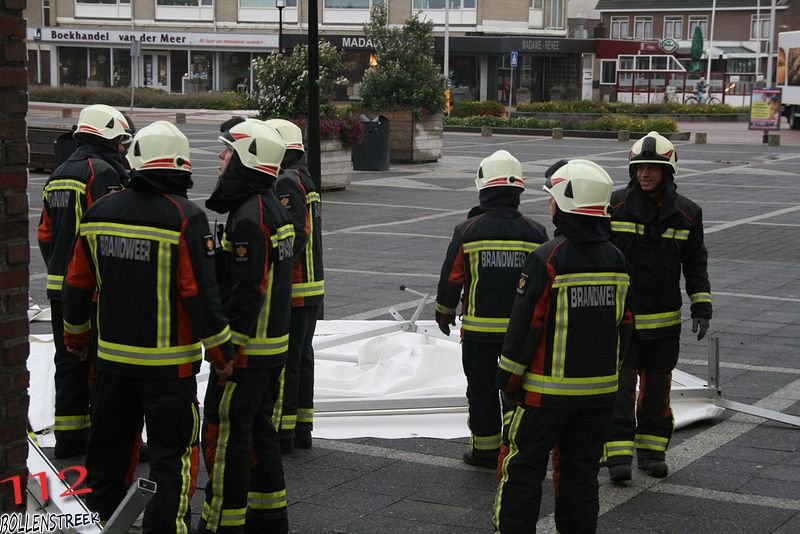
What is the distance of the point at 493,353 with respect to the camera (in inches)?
254

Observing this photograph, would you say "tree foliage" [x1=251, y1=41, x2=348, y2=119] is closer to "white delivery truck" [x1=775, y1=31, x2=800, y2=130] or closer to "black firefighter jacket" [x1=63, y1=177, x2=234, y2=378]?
"black firefighter jacket" [x1=63, y1=177, x2=234, y2=378]

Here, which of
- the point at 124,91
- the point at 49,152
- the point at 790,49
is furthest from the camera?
the point at 124,91

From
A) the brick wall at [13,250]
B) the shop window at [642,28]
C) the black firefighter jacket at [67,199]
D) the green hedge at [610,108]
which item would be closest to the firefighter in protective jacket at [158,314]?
the brick wall at [13,250]

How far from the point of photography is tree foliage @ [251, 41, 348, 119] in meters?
19.8

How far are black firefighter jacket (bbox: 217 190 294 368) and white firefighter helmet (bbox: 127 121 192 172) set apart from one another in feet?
1.32

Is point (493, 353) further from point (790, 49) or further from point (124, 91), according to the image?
point (124, 91)

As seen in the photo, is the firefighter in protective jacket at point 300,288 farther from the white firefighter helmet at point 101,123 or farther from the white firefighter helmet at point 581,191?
the white firefighter helmet at point 581,191

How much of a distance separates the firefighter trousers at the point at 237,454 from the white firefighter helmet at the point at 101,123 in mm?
2131

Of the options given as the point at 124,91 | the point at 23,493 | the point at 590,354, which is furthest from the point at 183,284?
the point at 124,91

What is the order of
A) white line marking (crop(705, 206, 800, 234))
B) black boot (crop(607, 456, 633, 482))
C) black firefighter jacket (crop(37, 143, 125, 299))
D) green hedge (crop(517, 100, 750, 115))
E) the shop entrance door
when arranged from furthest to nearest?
the shop entrance door, green hedge (crop(517, 100, 750, 115)), white line marking (crop(705, 206, 800, 234)), black firefighter jacket (crop(37, 143, 125, 299)), black boot (crop(607, 456, 633, 482))

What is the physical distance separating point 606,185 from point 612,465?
194cm

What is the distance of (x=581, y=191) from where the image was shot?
17.0ft

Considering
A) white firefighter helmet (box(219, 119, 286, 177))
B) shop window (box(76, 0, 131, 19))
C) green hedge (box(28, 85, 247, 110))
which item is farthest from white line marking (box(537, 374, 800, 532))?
shop window (box(76, 0, 131, 19))

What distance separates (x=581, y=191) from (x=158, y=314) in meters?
1.95
